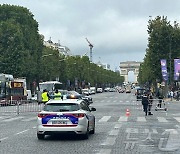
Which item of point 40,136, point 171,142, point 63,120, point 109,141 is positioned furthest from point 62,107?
point 171,142

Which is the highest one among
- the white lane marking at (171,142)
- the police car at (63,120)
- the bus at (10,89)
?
the bus at (10,89)

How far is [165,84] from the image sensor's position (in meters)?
80.9

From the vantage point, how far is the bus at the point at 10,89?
196 feet

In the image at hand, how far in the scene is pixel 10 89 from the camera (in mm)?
61875

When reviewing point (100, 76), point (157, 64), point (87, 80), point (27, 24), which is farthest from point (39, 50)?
point (100, 76)

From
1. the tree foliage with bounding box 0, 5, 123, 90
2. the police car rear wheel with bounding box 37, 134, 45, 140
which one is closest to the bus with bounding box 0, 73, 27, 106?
the tree foliage with bounding box 0, 5, 123, 90

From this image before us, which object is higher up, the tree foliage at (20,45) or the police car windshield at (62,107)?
the tree foliage at (20,45)

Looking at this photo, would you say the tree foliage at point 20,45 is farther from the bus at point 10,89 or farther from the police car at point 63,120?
the police car at point 63,120

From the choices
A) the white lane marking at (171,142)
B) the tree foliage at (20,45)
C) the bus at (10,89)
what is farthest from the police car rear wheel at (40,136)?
the tree foliage at (20,45)

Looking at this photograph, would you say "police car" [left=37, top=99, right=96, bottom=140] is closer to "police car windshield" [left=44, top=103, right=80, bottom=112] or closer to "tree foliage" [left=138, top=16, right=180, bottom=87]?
"police car windshield" [left=44, top=103, right=80, bottom=112]

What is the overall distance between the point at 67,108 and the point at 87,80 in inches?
5308

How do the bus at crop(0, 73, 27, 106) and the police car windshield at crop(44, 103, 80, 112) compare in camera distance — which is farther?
the bus at crop(0, 73, 27, 106)

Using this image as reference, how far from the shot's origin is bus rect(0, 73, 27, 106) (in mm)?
59688

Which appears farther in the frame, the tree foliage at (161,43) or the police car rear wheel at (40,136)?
the tree foliage at (161,43)
